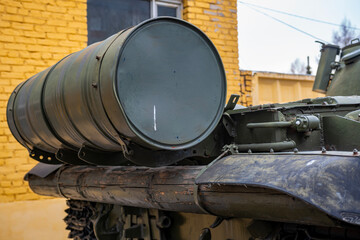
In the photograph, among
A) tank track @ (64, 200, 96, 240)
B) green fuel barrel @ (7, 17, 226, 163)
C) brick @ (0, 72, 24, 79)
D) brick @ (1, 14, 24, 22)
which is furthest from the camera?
brick @ (1, 14, 24, 22)

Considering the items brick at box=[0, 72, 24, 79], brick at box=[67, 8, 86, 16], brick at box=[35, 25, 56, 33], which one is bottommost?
brick at box=[0, 72, 24, 79]

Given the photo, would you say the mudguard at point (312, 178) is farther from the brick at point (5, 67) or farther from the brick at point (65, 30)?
the brick at point (65, 30)

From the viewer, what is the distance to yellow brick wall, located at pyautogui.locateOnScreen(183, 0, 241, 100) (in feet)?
28.1

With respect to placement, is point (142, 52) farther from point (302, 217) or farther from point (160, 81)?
point (302, 217)

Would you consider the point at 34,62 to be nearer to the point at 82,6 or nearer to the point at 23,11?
the point at 23,11

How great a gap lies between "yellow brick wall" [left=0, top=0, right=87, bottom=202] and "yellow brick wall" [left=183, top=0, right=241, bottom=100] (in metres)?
1.85

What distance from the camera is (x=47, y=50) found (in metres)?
7.46

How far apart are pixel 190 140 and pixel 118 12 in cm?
518

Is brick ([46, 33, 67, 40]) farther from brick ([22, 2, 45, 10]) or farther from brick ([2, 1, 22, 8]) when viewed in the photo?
brick ([2, 1, 22, 8])

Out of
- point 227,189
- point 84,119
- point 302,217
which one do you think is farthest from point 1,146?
point 302,217

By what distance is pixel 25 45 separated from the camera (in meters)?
7.32

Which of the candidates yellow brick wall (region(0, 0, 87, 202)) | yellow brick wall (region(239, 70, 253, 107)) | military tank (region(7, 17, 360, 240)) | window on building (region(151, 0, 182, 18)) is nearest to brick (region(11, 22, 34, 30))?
yellow brick wall (region(0, 0, 87, 202))

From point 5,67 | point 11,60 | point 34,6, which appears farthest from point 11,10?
point 5,67

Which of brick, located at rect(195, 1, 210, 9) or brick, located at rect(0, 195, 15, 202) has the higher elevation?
brick, located at rect(195, 1, 210, 9)
